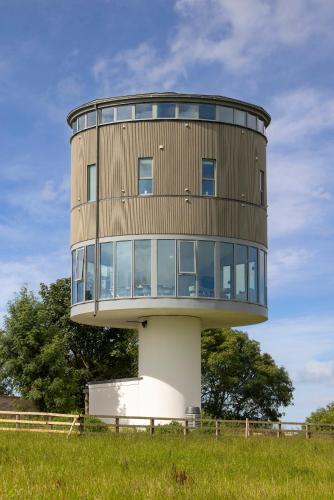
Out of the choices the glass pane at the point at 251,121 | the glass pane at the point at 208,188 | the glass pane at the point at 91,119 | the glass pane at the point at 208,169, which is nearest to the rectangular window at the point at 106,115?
the glass pane at the point at 91,119

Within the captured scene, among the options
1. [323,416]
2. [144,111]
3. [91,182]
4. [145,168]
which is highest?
[144,111]

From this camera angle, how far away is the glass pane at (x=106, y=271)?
39.1m

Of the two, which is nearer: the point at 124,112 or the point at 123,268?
the point at 123,268

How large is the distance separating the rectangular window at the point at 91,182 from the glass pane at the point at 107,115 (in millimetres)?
2159

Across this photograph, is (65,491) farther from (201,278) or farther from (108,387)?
(108,387)

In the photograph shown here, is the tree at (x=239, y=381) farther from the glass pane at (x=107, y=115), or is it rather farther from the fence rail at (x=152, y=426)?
the glass pane at (x=107, y=115)

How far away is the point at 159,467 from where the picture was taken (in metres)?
21.8

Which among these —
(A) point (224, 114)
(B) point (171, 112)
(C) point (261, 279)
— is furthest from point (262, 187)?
(B) point (171, 112)

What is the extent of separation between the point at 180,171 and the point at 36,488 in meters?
24.1

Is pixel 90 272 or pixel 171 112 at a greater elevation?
pixel 171 112

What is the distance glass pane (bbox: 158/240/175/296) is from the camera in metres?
38.0

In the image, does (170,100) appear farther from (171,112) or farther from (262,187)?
(262,187)

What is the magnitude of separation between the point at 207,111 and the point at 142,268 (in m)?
7.62

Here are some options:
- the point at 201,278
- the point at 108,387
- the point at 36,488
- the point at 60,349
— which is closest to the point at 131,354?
the point at 60,349
